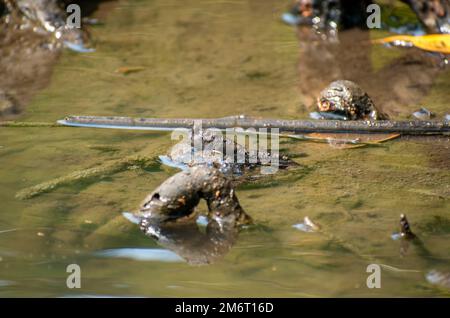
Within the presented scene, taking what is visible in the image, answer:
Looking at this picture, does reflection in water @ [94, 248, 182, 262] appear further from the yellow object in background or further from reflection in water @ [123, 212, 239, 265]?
the yellow object in background

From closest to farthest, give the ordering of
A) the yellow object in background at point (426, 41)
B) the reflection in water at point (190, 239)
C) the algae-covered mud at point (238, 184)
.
A: the algae-covered mud at point (238, 184) < the reflection in water at point (190, 239) < the yellow object in background at point (426, 41)

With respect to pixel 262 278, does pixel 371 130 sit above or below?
above

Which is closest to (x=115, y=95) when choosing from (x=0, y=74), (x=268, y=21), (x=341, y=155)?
(x=0, y=74)

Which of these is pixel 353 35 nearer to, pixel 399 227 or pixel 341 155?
pixel 341 155

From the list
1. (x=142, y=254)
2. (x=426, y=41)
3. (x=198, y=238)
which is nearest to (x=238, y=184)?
(x=198, y=238)

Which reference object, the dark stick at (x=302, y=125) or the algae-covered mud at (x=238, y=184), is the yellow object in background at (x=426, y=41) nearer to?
the algae-covered mud at (x=238, y=184)

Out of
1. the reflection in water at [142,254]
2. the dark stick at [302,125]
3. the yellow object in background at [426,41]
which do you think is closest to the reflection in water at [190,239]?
the reflection in water at [142,254]
